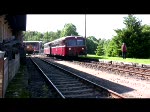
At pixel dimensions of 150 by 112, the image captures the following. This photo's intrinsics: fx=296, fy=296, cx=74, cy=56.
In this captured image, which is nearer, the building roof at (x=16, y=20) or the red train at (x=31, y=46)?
the building roof at (x=16, y=20)

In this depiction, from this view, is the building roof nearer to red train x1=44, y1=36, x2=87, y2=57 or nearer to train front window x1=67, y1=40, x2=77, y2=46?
red train x1=44, y1=36, x2=87, y2=57

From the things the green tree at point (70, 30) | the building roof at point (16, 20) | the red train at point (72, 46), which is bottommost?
the red train at point (72, 46)

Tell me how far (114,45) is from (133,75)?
31.6 metres

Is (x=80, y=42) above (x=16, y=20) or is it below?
below

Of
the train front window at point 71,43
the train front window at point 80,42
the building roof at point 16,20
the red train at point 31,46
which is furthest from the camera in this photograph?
the red train at point 31,46

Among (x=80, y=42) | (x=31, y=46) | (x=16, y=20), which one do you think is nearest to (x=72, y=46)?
(x=80, y=42)

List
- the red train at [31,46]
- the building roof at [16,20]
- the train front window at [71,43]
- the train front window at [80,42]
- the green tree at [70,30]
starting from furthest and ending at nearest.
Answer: the green tree at [70,30] < the red train at [31,46] < the train front window at [80,42] < the train front window at [71,43] < the building roof at [16,20]

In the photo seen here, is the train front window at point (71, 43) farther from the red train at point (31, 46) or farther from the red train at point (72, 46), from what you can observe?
the red train at point (31, 46)

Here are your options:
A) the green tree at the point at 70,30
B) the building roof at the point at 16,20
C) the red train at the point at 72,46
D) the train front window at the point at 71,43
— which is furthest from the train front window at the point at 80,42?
the green tree at the point at 70,30

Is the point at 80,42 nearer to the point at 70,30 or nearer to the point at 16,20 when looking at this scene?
the point at 16,20

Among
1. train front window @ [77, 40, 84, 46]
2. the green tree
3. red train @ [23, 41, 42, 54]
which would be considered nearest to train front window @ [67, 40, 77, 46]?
train front window @ [77, 40, 84, 46]
